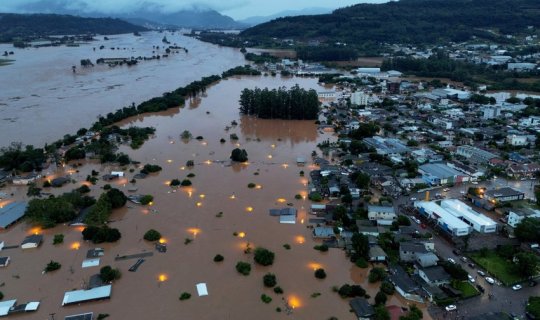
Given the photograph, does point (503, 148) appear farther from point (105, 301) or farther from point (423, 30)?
point (423, 30)

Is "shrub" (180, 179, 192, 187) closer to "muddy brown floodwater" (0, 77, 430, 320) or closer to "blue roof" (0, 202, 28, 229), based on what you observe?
"muddy brown floodwater" (0, 77, 430, 320)

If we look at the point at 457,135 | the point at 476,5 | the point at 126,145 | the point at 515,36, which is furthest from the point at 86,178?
the point at 476,5

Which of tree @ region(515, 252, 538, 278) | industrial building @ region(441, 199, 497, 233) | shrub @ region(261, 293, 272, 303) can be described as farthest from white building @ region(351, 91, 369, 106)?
shrub @ region(261, 293, 272, 303)

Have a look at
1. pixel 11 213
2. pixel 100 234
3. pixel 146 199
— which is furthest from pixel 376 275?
pixel 11 213

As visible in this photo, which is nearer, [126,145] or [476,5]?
[126,145]

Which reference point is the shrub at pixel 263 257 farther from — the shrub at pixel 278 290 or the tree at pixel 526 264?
the tree at pixel 526 264

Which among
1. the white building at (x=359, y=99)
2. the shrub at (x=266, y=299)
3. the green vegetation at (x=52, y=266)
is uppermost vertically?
the white building at (x=359, y=99)

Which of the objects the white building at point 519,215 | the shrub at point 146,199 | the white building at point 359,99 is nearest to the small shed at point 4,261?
the shrub at point 146,199

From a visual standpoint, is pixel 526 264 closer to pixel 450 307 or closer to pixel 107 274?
pixel 450 307
